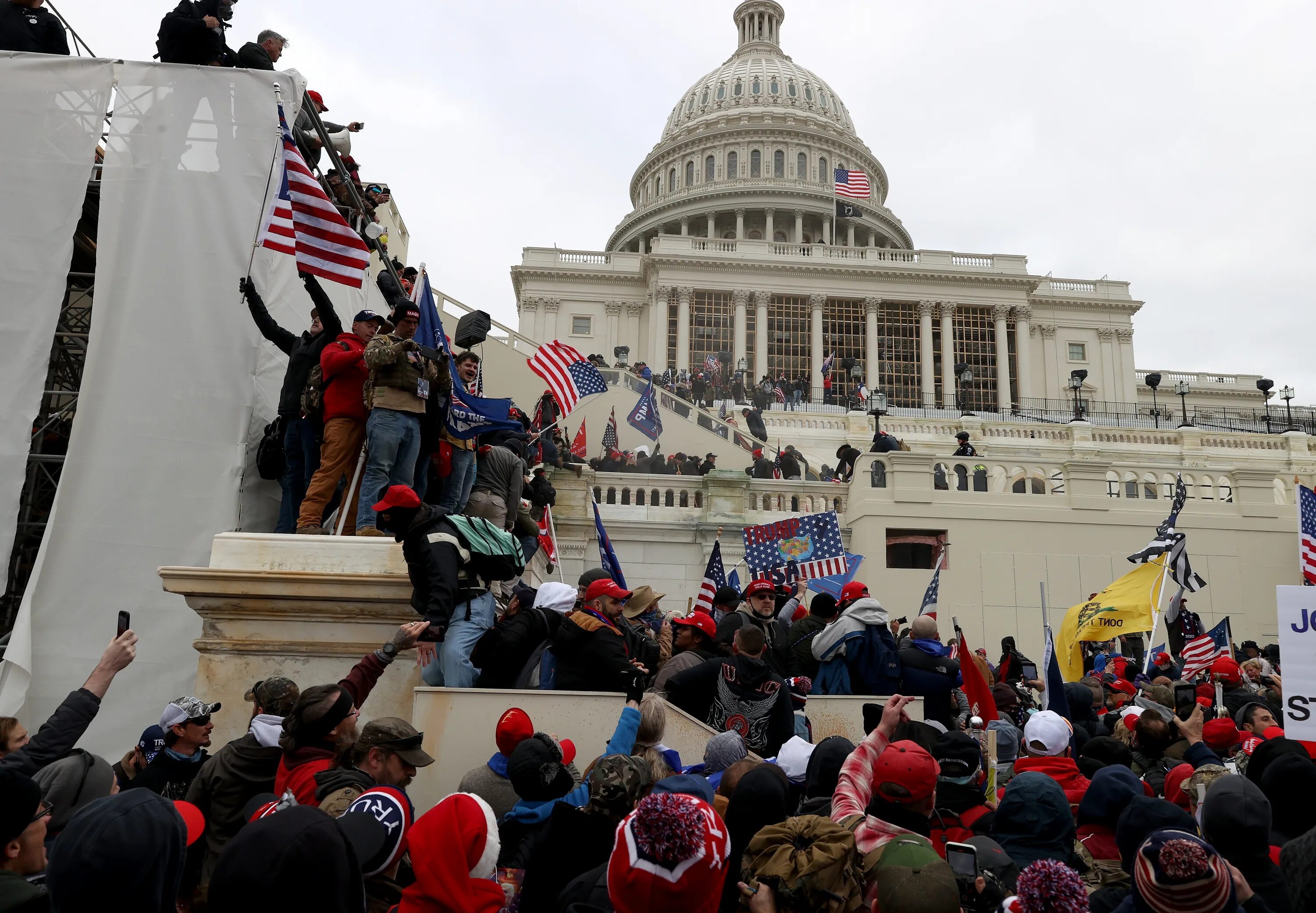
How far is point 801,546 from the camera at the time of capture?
510 inches

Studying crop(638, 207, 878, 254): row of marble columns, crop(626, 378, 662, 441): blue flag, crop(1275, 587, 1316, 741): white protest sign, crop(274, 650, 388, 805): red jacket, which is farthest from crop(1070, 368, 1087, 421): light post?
crop(274, 650, 388, 805): red jacket

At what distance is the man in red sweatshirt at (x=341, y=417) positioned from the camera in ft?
22.4

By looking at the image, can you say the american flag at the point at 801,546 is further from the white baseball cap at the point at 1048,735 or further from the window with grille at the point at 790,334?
the window with grille at the point at 790,334

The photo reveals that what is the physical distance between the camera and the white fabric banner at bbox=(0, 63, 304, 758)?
7.22 m

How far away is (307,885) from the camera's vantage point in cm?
224

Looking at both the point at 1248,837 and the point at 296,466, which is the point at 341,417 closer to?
the point at 296,466

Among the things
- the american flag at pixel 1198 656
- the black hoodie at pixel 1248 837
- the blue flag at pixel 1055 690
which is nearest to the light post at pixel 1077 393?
the american flag at pixel 1198 656

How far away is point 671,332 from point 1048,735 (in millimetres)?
51036

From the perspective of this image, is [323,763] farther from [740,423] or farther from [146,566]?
[740,423]

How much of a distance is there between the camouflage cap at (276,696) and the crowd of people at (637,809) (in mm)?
10

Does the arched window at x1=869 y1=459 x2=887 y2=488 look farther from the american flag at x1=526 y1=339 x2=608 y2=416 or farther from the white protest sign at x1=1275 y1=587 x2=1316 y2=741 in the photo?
the white protest sign at x1=1275 y1=587 x2=1316 y2=741

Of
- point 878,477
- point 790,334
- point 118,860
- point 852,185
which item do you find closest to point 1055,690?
point 118,860

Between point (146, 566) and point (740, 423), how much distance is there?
2716 centimetres

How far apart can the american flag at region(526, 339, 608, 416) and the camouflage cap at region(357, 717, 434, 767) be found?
10.4 m
